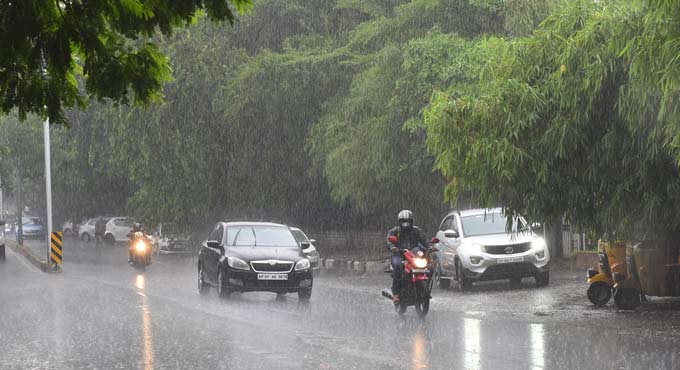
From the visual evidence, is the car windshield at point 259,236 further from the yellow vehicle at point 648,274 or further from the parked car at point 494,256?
the yellow vehicle at point 648,274

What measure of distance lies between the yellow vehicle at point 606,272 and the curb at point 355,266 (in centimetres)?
1315

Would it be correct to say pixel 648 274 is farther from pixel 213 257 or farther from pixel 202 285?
pixel 202 285

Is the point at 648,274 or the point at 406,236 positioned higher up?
the point at 406,236

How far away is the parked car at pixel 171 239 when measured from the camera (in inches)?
1708

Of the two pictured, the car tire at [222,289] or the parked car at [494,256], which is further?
the parked car at [494,256]

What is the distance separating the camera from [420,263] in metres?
17.5

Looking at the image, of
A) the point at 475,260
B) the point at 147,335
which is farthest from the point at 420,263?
the point at 475,260

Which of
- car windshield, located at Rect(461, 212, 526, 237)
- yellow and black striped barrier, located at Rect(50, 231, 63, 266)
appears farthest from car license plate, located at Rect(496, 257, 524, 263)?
yellow and black striped barrier, located at Rect(50, 231, 63, 266)

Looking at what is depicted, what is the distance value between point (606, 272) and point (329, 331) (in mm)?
5412

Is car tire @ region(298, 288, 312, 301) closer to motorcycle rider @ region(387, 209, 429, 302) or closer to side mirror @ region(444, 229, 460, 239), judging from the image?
side mirror @ region(444, 229, 460, 239)

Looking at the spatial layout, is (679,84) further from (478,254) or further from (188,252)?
(188,252)

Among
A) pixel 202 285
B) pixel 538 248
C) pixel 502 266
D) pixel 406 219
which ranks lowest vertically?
pixel 202 285

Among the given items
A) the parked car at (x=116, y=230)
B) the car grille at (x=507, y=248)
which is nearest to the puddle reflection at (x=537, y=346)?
the car grille at (x=507, y=248)

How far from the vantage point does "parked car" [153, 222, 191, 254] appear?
43375mm
